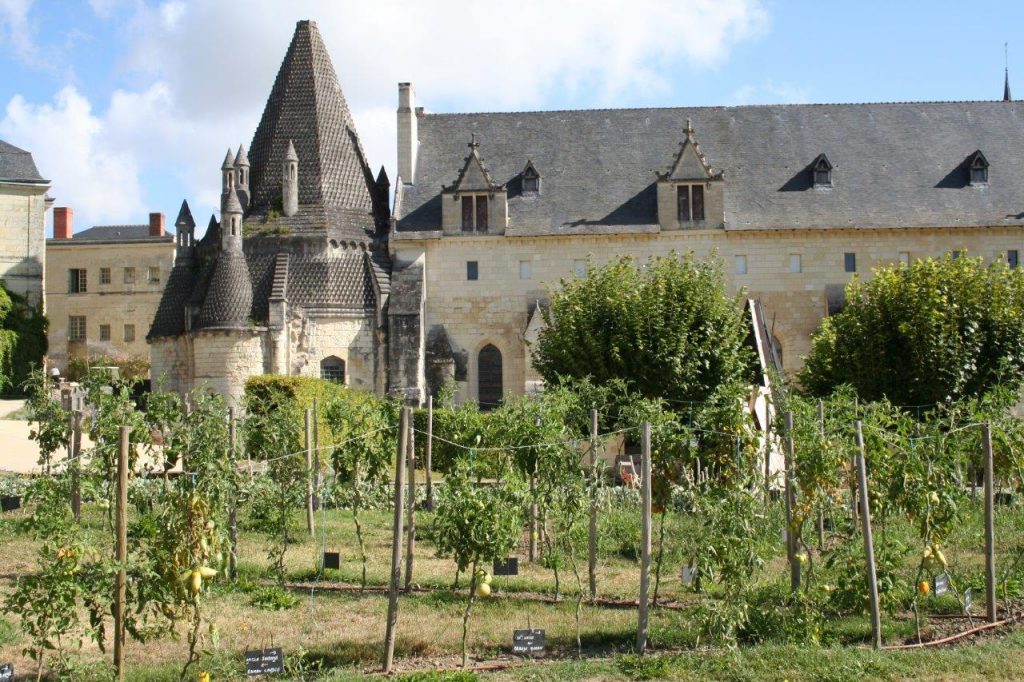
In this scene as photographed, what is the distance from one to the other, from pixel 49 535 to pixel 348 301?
21.8 meters

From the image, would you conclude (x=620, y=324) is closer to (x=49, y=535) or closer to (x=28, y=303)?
(x=49, y=535)

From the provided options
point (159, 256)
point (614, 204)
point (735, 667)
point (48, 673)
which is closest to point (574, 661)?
point (735, 667)

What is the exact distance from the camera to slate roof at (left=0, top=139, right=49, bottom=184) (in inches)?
1757

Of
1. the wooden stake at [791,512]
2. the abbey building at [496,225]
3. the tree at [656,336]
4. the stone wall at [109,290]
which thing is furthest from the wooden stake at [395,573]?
the stone wall at [109,290]

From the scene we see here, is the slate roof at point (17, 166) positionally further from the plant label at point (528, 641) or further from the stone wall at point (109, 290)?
the plant label at point (528, 641)

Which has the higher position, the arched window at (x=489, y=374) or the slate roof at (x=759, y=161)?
the slate roof at (x=759, y=161)

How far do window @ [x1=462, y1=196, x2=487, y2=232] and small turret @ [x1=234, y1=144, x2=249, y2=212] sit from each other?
20.2 ft

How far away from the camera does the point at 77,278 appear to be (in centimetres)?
5681

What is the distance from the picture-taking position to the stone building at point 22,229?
44.2 metres

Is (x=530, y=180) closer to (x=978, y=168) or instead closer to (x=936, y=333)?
(x=978, y=168)

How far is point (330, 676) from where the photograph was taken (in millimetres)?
9320

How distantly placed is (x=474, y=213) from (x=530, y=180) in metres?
2.18

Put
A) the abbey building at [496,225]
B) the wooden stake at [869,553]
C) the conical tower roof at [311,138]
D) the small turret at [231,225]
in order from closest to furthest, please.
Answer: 1. the wooden stake at [869,553]
2. the small turret at [231,225]
3. the abbey building at [496,225]
4. the conical tower roof at [311,138]

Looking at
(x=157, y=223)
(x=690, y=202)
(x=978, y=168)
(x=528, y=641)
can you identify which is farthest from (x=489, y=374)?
(x=157, y=223)
